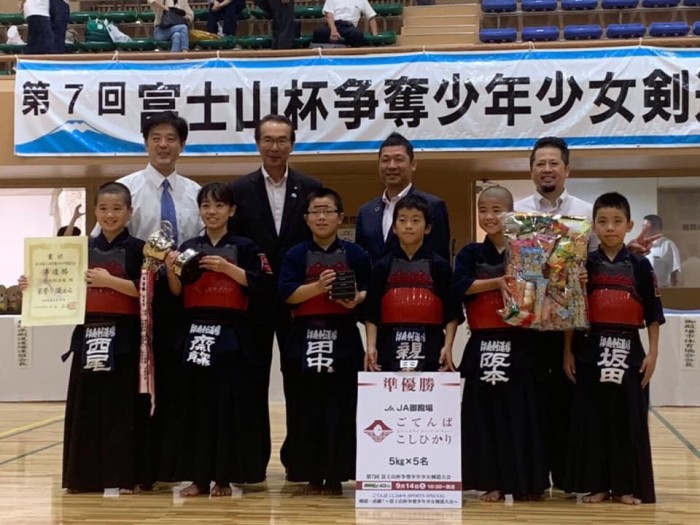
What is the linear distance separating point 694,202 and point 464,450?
27.4 feet

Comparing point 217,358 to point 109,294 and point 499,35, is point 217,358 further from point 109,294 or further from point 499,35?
point 499,35

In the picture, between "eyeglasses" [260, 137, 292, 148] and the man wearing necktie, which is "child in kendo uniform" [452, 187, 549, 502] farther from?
the man wearing necktie

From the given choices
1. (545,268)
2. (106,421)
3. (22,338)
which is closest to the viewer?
(545,268)

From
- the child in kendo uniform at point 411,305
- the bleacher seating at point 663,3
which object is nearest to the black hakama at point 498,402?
the child in kendo uniform at point 411,305

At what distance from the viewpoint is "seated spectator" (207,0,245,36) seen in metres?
12.0

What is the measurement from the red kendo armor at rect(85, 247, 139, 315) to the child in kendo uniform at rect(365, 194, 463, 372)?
1.09m

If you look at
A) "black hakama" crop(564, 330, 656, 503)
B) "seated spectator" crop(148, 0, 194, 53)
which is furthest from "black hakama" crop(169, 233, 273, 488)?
"seated spectator" crop(148, 0, 194, 53)

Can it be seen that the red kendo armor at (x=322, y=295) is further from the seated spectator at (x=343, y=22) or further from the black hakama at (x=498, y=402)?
the seated spectator at (x=343, y=22)

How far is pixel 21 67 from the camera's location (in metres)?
9.34

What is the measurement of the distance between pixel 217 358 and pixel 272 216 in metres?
0.76

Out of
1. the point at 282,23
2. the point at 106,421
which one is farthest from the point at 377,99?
the point at 106,421

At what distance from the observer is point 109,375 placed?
158 inches

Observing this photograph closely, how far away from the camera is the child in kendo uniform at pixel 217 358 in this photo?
3967 mm

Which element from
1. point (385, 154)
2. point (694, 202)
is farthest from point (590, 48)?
point (385, 154)
